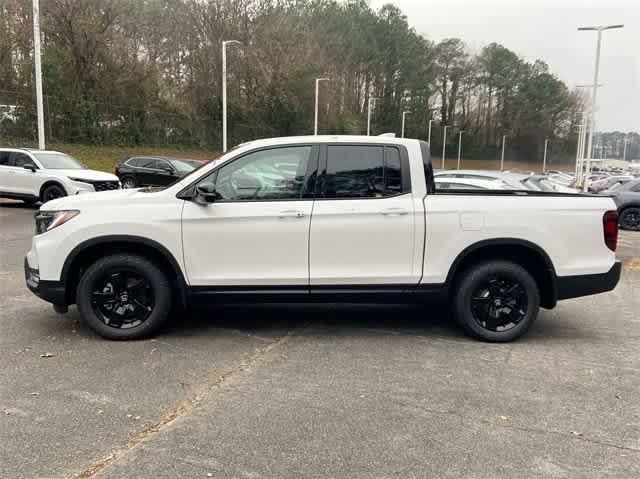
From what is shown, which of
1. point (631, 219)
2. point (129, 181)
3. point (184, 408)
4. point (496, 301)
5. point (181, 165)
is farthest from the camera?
point (181, 165)

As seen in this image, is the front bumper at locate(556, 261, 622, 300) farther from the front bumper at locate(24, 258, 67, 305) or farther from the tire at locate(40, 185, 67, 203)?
the tire at locate(40, 185, 67, 203)

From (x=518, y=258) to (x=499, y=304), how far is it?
19.0 inches

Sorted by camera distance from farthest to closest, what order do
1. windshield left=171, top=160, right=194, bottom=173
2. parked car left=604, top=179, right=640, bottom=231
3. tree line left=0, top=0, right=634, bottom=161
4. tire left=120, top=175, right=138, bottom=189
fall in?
1. tree line left=0, top=0, right=634, bottom=161
2. windshield left=171, top=160, right=194, bottom=173
3. tire left=120, top=175, right=138, bottom=189
4. parked car left=604, top=179, right=640, bottom=231

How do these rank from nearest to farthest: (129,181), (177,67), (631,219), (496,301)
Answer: (496,301) < (631,219) < (129,181) < (177,67)

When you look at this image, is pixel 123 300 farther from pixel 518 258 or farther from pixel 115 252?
pixel 518 258

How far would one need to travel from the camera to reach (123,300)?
17.2ft

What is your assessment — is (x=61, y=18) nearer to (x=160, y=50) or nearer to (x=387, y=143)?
(x=160, y=50)

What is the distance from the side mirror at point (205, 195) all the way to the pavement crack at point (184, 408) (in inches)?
53.3

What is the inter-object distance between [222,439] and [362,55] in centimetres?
7937

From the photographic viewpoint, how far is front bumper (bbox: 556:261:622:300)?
533cm

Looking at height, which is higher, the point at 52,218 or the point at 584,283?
the point at 52,218

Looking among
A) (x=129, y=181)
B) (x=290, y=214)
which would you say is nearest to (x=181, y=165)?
(x=129, y=181)

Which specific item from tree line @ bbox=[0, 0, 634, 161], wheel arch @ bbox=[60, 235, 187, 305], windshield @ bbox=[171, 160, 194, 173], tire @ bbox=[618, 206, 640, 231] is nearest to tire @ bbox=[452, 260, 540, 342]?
wheel arch @ bbox=[60, 235, 187, 305]

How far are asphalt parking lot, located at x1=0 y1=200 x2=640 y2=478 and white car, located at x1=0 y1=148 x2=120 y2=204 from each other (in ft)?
33.2
